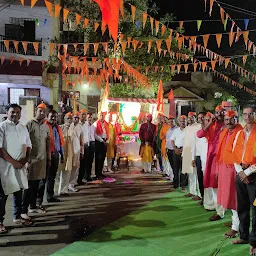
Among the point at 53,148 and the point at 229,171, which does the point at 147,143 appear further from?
the point at 229,171

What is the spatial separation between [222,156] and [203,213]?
1.65 metres

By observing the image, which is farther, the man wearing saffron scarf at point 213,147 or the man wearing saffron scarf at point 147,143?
the man wearing saffron scarf at point 147,143

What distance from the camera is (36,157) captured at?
6.10 m

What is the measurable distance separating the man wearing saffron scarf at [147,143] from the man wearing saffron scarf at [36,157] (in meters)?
5.77

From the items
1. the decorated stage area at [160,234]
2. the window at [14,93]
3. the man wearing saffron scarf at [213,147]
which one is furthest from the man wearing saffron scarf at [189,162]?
the window at [14,93]

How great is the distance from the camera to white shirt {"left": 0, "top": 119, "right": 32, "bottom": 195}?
5.16m

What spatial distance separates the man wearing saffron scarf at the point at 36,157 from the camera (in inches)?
234

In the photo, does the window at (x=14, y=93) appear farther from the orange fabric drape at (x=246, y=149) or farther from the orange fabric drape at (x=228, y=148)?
the orange fabric drape at (x=246, y=149)

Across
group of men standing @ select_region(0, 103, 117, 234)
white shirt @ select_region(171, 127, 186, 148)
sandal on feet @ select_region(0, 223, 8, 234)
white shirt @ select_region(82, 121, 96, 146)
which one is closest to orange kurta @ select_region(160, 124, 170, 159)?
white shirt @ select_region(171, 127, 186, 148)

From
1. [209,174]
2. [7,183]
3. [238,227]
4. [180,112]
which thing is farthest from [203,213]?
[180,112]

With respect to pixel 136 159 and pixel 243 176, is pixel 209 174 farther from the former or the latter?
pixel 136 159

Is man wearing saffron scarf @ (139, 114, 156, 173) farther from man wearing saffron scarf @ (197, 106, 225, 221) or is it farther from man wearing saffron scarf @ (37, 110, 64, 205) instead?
man wearing saffron scarf @ (197, 106, 225, 221)

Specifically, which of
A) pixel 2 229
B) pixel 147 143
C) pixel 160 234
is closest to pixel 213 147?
pixel 160 234

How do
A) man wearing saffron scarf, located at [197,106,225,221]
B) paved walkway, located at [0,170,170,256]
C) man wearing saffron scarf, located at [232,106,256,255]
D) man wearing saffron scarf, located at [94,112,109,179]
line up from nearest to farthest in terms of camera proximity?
man wearing saffron scarf, located at [232,106,256,255], paved walkway, located at [0,170,170,256], man wearing saffron scarf, located at [197,106,225,221], man wearing saffron scarf, located at [94,112,109,179]
